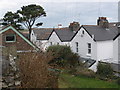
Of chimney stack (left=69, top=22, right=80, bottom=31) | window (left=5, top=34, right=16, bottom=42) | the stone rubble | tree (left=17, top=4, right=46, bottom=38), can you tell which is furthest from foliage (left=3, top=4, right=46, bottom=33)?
the stone rubble

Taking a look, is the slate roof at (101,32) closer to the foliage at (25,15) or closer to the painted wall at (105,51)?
Answer: the painted wall at (105,51)

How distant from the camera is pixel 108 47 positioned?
2286cm

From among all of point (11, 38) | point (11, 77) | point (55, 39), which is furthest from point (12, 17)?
point (11, 77)

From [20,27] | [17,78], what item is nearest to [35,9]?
[20,27]

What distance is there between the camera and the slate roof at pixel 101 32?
22497mm

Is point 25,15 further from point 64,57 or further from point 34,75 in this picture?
point 34,75

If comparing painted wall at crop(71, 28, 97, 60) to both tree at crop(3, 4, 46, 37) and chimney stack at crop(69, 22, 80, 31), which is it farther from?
tree at crop(3, 4, 46, 37)

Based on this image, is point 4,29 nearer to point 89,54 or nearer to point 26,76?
point 89,54

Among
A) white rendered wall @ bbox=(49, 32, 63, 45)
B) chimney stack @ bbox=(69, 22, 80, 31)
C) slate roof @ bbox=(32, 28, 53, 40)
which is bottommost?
white rendered wall @ bbox=(49, 32, 63, 45)

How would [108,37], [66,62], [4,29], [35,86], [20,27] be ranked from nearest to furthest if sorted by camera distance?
[35,86] < [66,62] < [4,29] < [108,37] < [20,27]

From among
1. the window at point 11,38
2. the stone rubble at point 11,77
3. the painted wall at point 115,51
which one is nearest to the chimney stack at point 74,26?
the painted wall at point 115,51

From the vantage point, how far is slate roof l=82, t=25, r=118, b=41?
22497 millimetres

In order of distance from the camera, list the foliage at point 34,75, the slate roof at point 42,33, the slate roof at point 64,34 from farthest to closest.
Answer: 1. the slate roof at point 42,33
2. the slate roof at point 64,34
3. the foliage at point 34,75

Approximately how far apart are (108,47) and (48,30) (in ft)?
59.8
